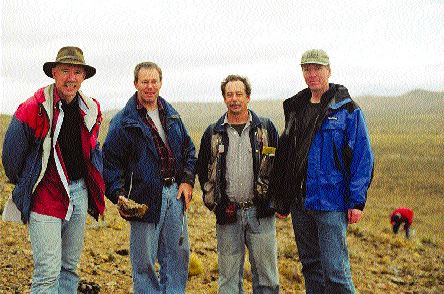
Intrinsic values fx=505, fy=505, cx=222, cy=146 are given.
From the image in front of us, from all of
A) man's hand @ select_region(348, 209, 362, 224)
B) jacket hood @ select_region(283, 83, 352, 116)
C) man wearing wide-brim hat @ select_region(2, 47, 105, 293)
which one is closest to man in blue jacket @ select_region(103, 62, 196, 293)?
man wearing wide-brim hat @ select_region(2, 47, 105, 293)

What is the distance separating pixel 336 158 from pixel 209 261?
15.4 ft

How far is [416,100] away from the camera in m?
189

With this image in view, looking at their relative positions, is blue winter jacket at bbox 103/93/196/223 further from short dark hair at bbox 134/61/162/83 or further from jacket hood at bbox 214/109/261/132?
jacket hood at bbox 214/109/261/132

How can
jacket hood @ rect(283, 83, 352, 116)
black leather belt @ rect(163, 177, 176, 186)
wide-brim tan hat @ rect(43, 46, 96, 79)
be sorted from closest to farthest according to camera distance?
wide-brim tan hat @ rect(43, 46, 96, 79) < jacket hood @ rect(283, 83, 352, 116) < black leather belt @ rect(163, 177, 176, 186)

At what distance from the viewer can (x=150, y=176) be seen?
468 cm

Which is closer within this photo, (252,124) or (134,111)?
(134,111)

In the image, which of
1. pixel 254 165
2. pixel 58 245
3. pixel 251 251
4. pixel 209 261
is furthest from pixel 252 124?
pixel 209 261

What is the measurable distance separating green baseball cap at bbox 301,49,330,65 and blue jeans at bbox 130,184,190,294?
174 cm

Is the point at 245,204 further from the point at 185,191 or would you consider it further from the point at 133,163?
the point at 133,163

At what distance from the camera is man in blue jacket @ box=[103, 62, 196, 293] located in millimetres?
4676

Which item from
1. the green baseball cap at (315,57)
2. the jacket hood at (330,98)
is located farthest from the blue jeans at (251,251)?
the green baseball cap at (315,57)

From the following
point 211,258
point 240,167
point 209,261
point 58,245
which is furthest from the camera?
point 211,258

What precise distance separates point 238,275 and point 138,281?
0.99 meters

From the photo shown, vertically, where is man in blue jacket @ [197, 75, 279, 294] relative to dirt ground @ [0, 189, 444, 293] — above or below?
above
